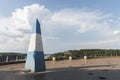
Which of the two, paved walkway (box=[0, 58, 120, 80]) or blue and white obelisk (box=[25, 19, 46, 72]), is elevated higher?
blue and white obelisk (box=[25, 19, 46, 72])

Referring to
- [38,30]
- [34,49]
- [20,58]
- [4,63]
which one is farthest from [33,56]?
[20,58]

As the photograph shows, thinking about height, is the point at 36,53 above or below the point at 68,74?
above

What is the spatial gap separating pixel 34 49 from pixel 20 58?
1561 centimetres

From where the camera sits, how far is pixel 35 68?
18438mm

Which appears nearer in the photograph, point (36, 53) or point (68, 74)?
point (68, 74)

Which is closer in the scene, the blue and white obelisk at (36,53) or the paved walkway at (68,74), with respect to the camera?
the paved walkway at (68,74)

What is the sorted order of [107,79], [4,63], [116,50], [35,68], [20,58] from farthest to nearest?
[116,50]
[20,58]
[4,63]
[35,68]
[107,79]

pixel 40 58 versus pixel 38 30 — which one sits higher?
pixel 38 30

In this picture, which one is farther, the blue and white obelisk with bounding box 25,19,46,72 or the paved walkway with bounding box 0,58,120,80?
the blue and white obelisk with bounding box 25,19,46,72

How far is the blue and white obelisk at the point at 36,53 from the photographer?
1858 cm

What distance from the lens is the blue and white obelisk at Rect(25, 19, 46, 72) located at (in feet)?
61.0

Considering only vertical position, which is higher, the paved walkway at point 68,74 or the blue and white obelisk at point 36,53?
the blue and white obelisk at point 36,53

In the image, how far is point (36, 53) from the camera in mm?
18812

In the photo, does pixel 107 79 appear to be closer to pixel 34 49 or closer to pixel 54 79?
pixel 54 79
